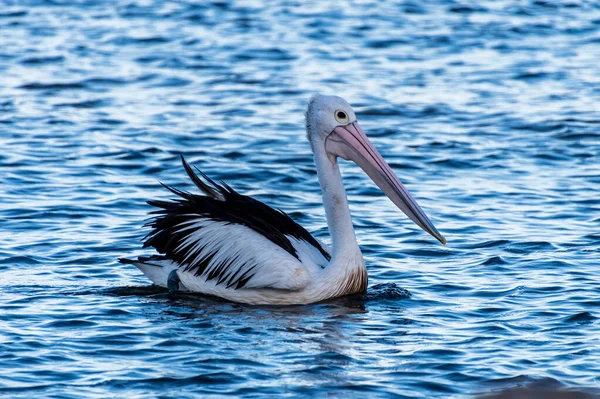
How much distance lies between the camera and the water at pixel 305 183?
579 centimetres

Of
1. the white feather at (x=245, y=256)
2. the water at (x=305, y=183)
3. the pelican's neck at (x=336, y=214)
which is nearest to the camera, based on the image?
the water at (x=305, y=183)

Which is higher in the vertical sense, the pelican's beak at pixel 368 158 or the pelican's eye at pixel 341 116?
the pelican's eye at pixel 341 116

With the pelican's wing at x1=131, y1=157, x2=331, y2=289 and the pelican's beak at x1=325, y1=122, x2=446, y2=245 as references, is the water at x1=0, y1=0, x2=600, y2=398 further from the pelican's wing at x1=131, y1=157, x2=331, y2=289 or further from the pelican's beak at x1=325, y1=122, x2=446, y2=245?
the pelican's beak at x1=325, y1=122, x2=446, y2=245

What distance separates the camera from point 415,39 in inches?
622

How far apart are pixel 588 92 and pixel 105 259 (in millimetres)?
6943

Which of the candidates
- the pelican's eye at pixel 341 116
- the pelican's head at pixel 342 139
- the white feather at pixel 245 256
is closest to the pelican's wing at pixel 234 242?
the white feather at pixel 245 256

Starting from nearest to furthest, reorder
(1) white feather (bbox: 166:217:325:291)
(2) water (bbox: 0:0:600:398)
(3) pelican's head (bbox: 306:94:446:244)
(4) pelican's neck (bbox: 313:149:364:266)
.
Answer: (2) water (bbox: 0:0:600:398)
(1) white feather (bbox: 166:217:325:291)
(4) pelican's neck (bbox: 313:149:364:266)
(3) pelican's head (bbox: 306:94:446:244)

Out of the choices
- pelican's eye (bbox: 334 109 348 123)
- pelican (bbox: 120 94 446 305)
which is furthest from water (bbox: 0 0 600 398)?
pelican's eye (bbox: 334 109 348 123)

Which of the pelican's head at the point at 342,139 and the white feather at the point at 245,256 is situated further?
the pelican's head at the point at 342,139

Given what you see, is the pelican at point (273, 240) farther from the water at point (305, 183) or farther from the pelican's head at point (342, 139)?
the water at point (305, 183)

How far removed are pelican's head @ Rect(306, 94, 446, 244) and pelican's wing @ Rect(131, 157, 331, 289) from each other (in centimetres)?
51

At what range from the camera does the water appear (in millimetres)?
5789

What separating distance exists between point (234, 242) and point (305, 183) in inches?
119

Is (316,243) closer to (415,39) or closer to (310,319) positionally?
(310,319)
